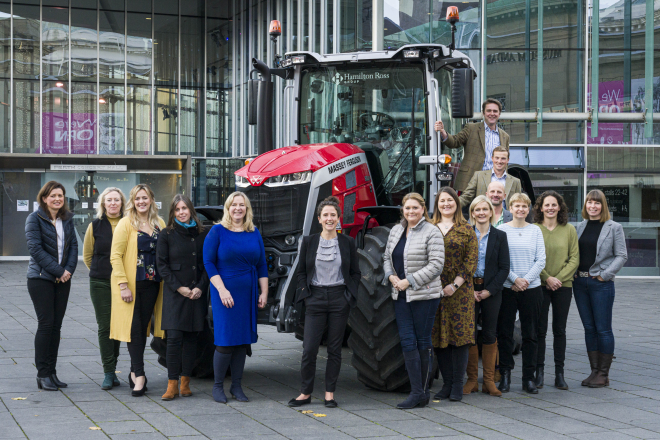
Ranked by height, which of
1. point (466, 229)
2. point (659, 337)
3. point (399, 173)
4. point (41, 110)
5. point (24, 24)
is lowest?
point (659, 337)

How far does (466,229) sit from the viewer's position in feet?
21.5

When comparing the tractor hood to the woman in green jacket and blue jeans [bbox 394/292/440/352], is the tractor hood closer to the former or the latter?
blue jeans [bbox 394/292/440/352]

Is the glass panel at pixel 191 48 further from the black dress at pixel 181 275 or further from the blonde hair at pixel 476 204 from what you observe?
the blonde hair at pixel 476 204

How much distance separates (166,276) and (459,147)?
3.68 m

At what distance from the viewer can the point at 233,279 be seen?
6.41 meters

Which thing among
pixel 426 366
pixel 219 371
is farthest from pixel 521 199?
pixel 219 371

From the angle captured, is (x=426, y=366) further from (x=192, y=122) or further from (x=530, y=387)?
(x=192, y=122)

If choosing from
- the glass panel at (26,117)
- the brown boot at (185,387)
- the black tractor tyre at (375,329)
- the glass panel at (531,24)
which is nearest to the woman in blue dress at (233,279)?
the brown boot at (185,387)

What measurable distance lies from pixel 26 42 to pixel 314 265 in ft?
69.3

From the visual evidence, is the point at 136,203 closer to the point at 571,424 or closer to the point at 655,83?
the point at 571,424

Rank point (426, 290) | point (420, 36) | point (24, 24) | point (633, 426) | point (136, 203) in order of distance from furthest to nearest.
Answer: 1. point (24, 24)
2. point (420, 36)
3. point (136, 203)
4. point (426, 290)
5. point (633, 426)

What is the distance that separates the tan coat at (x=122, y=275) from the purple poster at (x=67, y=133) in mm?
19080

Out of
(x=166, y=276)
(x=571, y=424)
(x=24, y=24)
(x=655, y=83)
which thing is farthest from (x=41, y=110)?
(x=571, y=424)

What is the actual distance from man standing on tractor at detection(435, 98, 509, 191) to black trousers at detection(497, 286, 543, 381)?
1.75m
